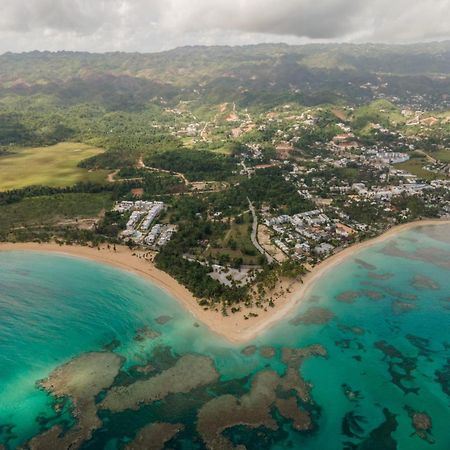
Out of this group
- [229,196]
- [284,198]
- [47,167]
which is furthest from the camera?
[47,167]

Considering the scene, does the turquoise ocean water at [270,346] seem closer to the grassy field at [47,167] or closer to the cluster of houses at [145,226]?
the cluster of houses at [145,226]

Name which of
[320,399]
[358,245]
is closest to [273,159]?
[358,245]

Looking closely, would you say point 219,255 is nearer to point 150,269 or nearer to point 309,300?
point 150,269

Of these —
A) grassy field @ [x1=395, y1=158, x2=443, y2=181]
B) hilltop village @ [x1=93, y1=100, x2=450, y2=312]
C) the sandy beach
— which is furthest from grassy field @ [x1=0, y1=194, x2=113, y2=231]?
grassy field @ [x1=395, y1=158, x2=443, y2=181]

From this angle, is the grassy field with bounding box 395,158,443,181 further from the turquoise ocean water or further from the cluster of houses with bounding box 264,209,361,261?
the turquoise ocean water

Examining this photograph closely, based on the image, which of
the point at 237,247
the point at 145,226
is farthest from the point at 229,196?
the point at 237,247

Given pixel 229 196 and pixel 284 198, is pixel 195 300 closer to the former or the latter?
pixel 229 196

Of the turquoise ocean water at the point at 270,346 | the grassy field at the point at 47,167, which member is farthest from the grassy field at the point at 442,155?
the grassy field at the point at 47,167
